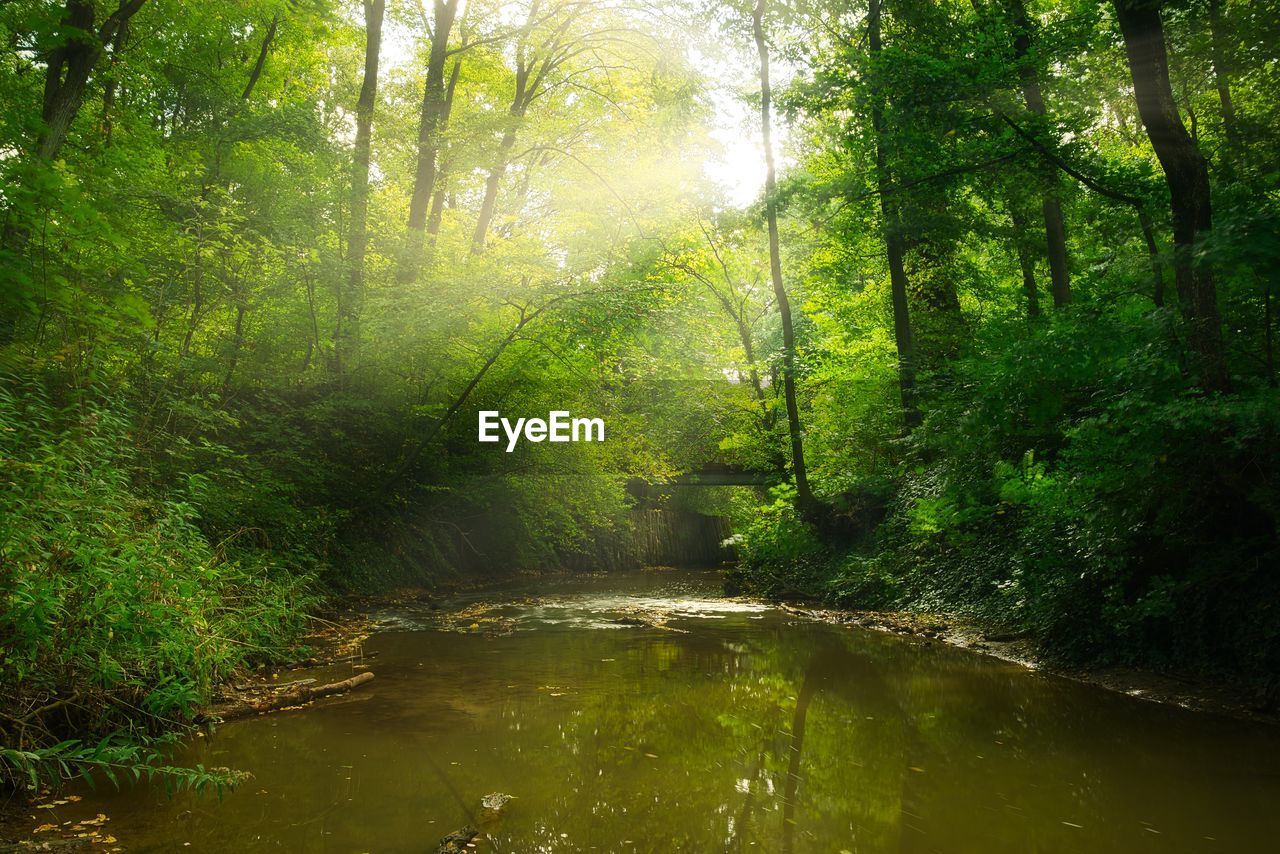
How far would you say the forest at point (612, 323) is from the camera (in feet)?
17.8

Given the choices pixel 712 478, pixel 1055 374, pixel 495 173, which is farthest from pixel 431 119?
pixel 712 478

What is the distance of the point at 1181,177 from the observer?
19.7ft

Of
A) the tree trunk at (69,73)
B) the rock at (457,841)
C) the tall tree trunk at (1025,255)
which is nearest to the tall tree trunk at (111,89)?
the tree trunk at (69,73)

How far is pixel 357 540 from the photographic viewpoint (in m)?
12.0

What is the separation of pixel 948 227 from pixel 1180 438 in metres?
7.13

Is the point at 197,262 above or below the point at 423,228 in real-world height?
below

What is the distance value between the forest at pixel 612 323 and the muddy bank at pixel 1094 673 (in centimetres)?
14

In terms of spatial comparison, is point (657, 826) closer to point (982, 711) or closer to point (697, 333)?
point (982, 711)

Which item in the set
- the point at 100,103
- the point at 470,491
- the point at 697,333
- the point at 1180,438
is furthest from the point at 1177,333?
the point at 100,103

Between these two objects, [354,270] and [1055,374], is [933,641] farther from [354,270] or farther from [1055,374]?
[354,270]

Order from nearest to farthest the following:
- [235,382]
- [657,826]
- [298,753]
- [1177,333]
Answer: [657,826] → [298,753] → [1177,333] → [235,382]

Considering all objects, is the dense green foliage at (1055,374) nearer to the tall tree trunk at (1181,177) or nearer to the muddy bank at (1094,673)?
the tall tree trunk at (1181,177)

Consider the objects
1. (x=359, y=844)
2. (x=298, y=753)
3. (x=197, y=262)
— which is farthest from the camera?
(x=197, y=262)

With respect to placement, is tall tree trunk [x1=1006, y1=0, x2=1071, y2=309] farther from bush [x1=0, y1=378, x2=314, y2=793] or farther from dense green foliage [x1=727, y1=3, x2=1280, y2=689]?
bush [x1=0, y1=378, x2=314, y2=793]
